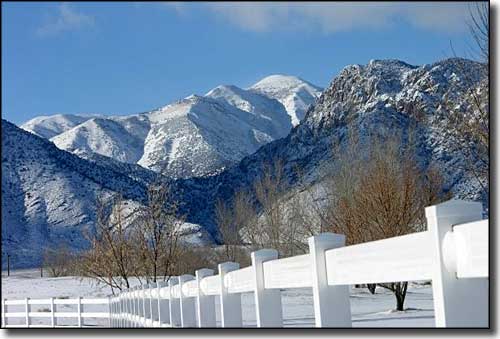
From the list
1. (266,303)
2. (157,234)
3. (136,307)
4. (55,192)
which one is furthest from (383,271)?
(55,192)

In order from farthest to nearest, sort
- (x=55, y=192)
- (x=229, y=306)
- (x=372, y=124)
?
(x=55, y=192) < (x=372, y=124) < (x=229, y=306)

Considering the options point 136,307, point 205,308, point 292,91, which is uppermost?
point 292,91

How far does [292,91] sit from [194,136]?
247 inches

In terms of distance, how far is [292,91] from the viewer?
7.90 metres

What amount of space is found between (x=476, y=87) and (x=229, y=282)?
13.6 ft

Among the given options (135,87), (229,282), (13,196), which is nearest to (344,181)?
(13,196)

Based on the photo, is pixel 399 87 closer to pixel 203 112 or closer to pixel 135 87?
pixel 203 112

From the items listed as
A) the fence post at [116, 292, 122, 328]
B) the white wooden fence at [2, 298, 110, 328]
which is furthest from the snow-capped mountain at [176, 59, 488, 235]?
the white wooden fence at [2, 298, 110, 328]

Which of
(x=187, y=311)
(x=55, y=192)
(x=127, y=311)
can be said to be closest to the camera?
(x=187, y=311)

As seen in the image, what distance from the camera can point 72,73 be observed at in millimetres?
4828

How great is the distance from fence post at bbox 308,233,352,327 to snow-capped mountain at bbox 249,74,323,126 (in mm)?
3220

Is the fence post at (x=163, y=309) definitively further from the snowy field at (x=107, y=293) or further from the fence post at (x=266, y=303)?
the snowy field at (x=107, y=293)

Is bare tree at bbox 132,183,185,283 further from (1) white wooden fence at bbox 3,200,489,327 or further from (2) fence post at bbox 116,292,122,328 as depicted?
(1) white wooden fence at bbox 3,200,489,327

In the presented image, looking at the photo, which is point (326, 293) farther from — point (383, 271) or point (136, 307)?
point (136, 307)
